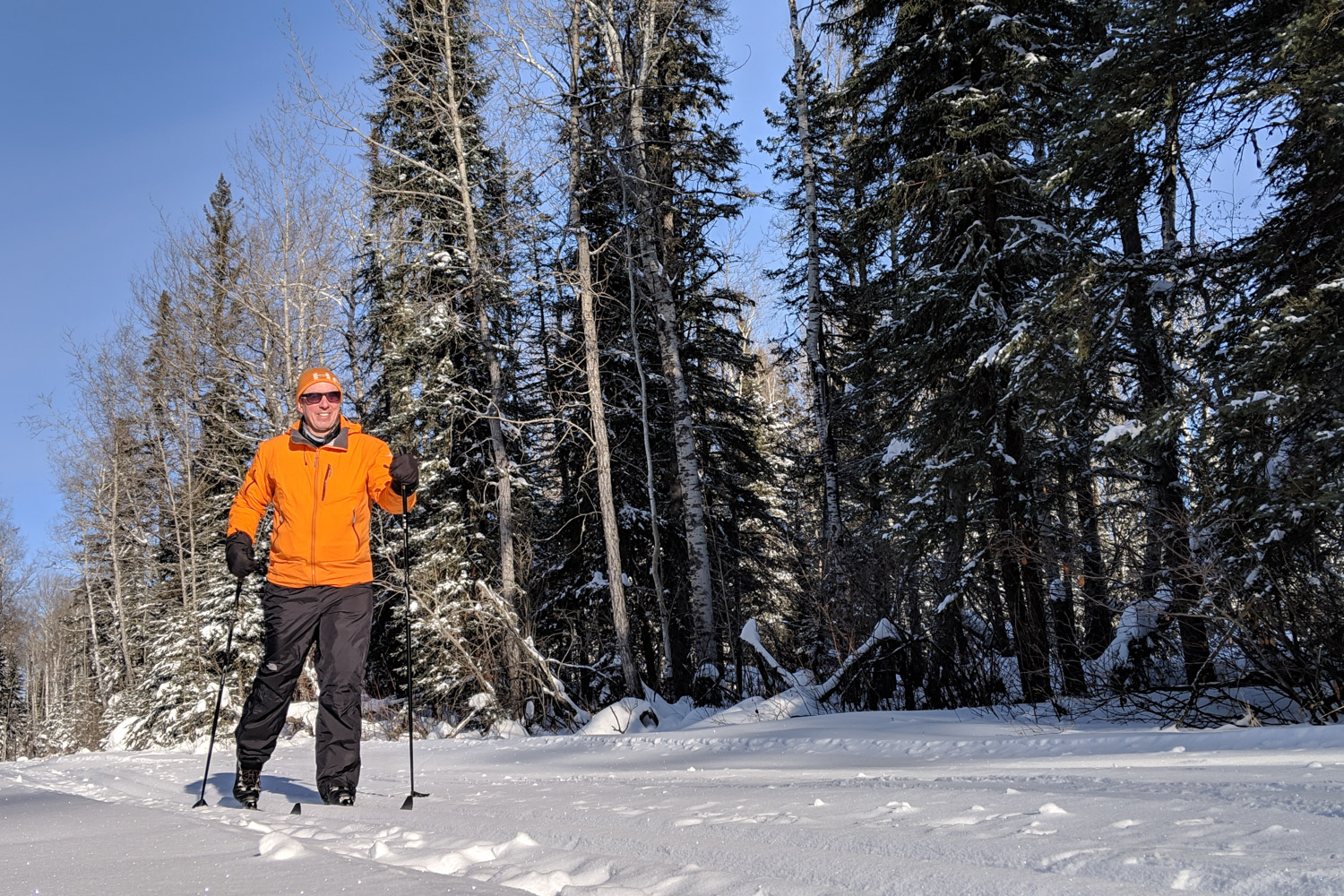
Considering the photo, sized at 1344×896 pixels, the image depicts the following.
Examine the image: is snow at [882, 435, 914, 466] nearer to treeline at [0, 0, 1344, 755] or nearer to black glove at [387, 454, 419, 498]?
treeline at [0, 0, 1344, 755]

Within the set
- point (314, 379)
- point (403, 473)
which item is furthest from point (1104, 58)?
point (314, 379)

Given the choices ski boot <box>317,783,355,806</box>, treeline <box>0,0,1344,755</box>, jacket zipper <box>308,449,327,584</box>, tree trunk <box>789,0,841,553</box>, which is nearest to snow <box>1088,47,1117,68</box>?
treeline <box>0,0,1344,755</box>

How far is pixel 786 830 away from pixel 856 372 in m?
13.7

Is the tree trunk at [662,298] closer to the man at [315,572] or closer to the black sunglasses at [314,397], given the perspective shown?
the man at [315,572]

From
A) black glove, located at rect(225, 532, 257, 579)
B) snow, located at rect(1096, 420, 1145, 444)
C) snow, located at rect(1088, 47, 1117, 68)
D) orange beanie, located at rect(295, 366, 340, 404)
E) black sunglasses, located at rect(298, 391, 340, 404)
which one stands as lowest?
black glove, located at rect(225, 532, 257, 579)

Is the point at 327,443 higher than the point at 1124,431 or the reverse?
the reverse

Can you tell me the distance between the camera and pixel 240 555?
4.18m

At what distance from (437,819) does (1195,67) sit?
8153 mm

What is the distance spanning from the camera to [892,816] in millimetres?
2594

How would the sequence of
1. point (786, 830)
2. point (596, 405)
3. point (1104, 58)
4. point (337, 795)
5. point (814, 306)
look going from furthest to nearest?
1. point (814, 306)
2. point (596, 405)
3. point (1104, 58)
4. point (337, 795)
5. point (786, 830)

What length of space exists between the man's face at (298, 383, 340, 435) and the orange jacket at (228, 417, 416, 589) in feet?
0.27

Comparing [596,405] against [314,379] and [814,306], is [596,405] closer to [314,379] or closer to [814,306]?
[814,306]

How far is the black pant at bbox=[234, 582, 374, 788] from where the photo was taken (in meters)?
4.02

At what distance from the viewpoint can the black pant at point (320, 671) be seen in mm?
4020
